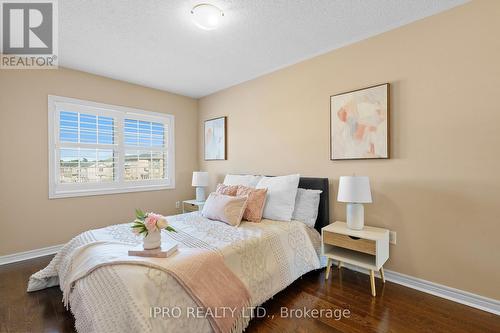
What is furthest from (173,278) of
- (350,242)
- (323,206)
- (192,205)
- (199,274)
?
(192,205)

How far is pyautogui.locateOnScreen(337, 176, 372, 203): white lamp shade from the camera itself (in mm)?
2104

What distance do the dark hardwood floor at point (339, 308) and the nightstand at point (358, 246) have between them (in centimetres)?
17

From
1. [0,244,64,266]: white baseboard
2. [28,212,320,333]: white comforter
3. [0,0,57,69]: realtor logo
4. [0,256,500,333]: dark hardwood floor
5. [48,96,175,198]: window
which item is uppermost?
[0,0,57,69]: realtor logo

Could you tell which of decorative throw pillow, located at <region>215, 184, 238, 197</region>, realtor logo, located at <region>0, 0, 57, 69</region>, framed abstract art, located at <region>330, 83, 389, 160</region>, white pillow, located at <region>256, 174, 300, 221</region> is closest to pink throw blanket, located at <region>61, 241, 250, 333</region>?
white pillow, located at <region>256, 174, 300, 221</region>

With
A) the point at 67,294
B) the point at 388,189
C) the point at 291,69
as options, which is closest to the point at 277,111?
the point at 291,69

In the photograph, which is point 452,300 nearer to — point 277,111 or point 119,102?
point 277,111

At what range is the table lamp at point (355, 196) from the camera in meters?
2.11

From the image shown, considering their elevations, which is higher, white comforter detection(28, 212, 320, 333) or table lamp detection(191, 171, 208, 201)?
table lamp detection(191, 171, 208, 201)

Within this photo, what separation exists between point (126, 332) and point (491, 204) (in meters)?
2.67

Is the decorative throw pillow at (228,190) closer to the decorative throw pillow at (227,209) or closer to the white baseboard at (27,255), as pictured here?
the decorative throw pillow at (227,209)

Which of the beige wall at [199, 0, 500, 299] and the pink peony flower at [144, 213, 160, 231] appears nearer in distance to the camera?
the pink peony flower at [144, 213, 160, 231]

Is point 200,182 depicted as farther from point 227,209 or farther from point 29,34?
point 29,34

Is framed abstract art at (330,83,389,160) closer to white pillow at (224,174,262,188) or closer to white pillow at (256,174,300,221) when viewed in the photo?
white pillow at (256,174,300,221)

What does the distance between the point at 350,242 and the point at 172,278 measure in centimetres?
161
